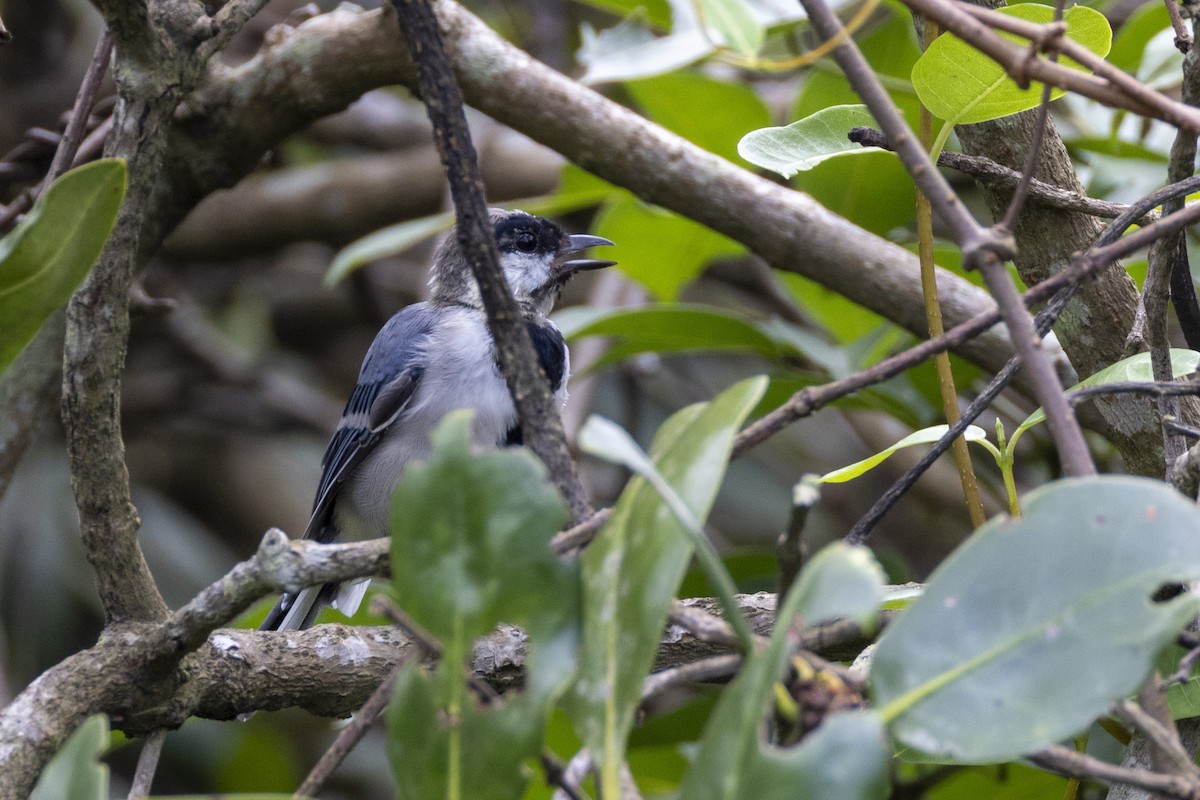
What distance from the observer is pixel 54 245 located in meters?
1.14

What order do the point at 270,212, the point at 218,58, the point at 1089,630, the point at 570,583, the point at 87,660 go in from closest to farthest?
the point at 1089,630
the point at 570,583
the point at 87,660
the point at 218,58
the point at 270,212

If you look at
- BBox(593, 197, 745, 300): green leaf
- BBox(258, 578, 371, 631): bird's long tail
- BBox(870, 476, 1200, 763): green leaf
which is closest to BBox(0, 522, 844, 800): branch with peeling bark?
BBox(870, 476, 1200, 763): green leaf

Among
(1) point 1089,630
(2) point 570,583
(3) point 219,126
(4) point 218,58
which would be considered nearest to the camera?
(1) point 1089,630

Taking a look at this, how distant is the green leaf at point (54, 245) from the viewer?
A: 1109 millimetres

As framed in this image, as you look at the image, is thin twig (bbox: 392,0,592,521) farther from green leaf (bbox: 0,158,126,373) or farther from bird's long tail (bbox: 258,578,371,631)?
bird's long tail (bbox: 258,578,371,631)

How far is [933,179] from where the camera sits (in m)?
1.10

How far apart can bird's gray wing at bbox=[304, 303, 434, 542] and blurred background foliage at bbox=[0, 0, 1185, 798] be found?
331mm

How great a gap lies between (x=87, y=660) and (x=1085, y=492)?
1.29 metres

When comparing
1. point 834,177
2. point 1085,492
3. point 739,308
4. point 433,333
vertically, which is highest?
point 1085,492

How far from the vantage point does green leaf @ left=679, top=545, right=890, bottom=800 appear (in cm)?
78

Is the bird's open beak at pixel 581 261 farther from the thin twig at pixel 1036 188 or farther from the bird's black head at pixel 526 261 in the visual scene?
the thin twig at pixel 1036 188

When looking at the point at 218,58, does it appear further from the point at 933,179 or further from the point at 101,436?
the point at 933,179

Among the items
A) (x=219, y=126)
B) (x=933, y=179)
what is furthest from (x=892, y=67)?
(x=933, y=179)

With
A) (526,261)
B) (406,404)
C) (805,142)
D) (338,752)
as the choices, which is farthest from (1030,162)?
(526,261)
